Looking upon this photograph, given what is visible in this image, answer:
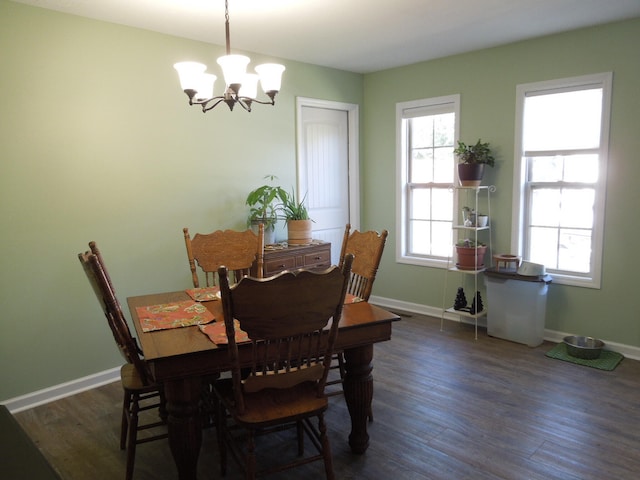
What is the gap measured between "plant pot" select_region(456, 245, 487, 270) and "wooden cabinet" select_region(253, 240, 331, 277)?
1.17 m

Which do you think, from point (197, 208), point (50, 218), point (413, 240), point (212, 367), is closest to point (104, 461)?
point (212, 367)

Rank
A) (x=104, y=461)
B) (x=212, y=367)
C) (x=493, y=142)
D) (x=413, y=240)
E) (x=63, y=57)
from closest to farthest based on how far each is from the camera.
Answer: (x=212, y=367), (x=104, y=461), (x=63, y=57), (x=493, y=142), (x=413, y=240)

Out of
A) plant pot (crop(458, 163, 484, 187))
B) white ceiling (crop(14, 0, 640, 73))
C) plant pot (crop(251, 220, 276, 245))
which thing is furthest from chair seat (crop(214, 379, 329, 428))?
plant pot (crop(458, 163, 484, 187))

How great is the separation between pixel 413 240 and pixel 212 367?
3.44m

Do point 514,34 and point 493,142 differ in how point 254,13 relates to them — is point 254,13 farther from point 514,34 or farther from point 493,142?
point 493,142

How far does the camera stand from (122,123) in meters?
3.34

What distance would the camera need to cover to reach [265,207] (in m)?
3.96

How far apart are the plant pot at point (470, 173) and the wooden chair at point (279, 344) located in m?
2.55

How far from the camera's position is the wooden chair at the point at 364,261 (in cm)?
269

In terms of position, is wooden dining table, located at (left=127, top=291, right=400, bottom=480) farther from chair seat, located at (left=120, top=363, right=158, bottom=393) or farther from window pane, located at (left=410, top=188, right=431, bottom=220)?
window pane, located at (left=410, top=188, right=431, bottom=220)

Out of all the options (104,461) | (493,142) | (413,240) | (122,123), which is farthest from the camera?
(413,240)

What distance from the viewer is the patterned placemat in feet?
11.2

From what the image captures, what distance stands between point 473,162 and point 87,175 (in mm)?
3020

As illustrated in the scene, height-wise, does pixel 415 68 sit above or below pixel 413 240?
above
